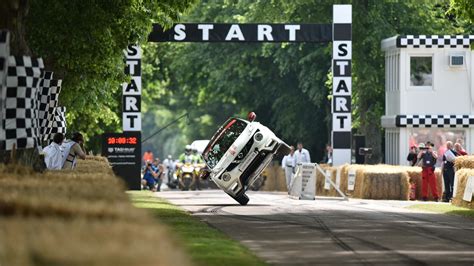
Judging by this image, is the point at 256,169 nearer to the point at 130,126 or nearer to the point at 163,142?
the point at 130,126

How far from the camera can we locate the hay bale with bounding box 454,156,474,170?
1443 inches

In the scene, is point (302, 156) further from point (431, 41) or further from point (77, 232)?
point (77, 232)

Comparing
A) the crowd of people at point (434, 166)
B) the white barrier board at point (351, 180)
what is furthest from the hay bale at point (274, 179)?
the crowd of people at point (434, 166)

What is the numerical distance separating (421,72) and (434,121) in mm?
2139

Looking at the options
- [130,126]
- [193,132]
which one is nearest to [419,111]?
[130,126]

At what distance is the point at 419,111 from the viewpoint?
51531 millimetres

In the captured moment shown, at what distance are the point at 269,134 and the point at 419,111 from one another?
14668mm

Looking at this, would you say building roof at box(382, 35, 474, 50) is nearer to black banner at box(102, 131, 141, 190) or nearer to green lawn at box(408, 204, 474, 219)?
black banner at box(102, 131, 141, 190)

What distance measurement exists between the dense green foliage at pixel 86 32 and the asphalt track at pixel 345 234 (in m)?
3.86

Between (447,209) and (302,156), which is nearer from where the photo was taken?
(447,209)

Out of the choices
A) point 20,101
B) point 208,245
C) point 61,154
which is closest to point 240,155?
point 61,154

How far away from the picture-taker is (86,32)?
30.7 m

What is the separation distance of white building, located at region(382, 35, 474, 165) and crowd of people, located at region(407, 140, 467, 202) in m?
3.48

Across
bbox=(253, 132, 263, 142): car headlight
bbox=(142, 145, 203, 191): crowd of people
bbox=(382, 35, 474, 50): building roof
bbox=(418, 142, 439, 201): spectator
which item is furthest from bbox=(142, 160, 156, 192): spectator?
bbox=(253, 132, 263, 142): car headlight
